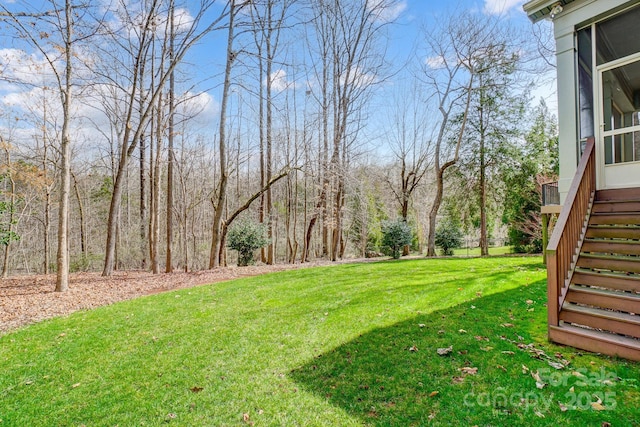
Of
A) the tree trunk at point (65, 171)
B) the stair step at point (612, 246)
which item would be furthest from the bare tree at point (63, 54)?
the stair step at point (612, 246)

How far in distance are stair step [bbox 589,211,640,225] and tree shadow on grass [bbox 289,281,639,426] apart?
1.48 metres

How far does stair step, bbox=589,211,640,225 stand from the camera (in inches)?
154

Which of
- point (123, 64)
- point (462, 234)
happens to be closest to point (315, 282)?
point (123, 64)

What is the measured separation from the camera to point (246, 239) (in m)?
11.5

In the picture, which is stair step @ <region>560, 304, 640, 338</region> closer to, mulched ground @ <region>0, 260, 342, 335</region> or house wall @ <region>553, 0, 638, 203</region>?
house wall @ <region>553, 0, 638, 203</region>

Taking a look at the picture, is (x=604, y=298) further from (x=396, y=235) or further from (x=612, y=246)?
(x=396, y=235)

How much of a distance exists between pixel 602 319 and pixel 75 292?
30.9 ft

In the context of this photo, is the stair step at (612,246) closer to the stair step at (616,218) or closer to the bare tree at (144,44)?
the stair step at (616,218)

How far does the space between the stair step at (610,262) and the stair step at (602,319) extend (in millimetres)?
571

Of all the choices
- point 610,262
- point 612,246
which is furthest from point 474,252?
point 610,262

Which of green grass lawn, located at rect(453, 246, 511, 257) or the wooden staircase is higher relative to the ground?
the wooden staircase

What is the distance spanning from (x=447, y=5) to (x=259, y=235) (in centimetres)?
1267

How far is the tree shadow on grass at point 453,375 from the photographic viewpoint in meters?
2.28

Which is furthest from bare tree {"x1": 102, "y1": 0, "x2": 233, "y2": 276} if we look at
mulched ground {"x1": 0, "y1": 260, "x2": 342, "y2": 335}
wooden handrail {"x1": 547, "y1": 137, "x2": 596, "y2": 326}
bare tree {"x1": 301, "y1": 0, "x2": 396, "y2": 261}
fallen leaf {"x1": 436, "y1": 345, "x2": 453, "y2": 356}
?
wooden handrail {"x1": 547, "y1": 137, "x2": 596, "y2": 326}
